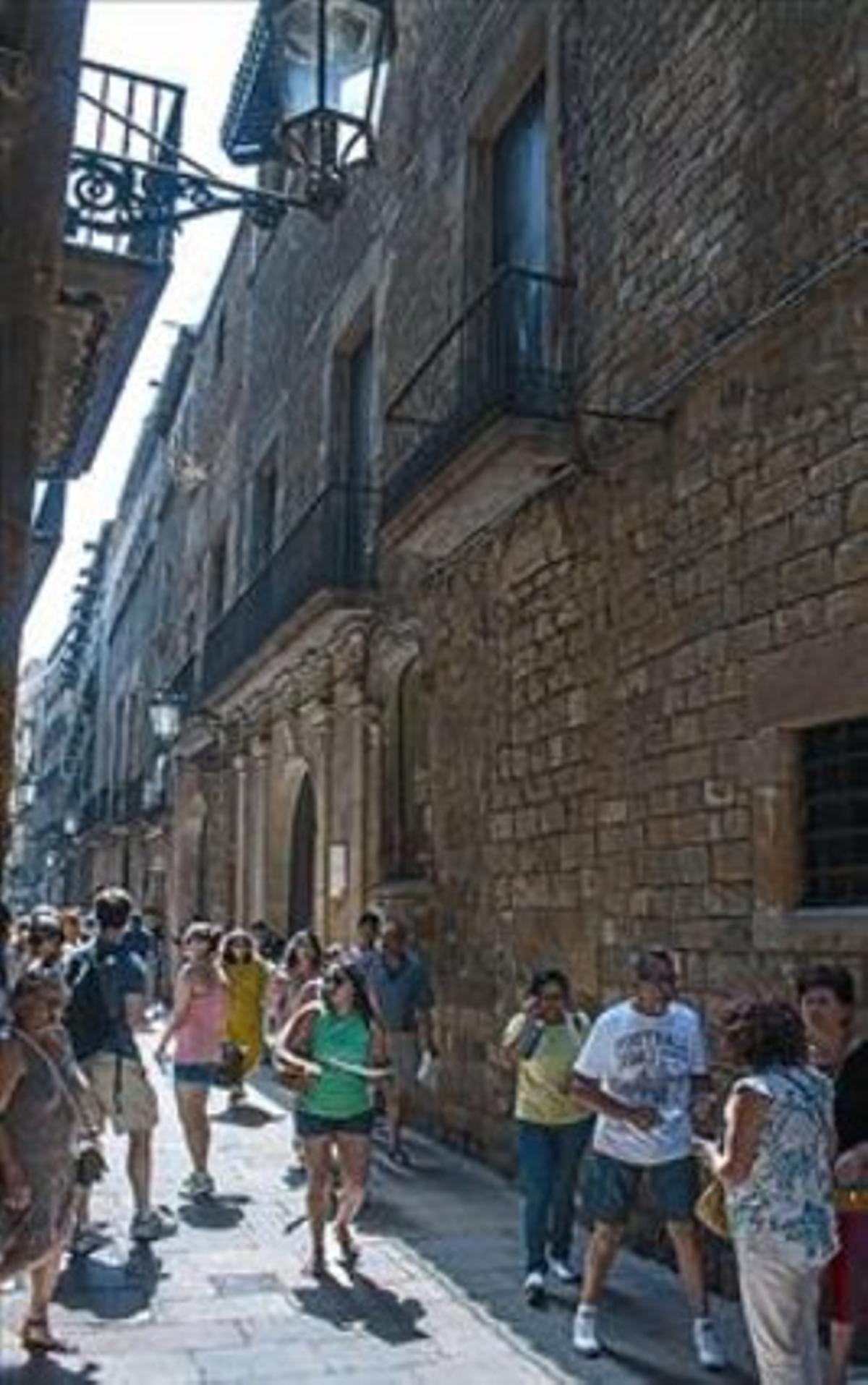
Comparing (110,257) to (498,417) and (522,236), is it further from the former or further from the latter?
(522,236)

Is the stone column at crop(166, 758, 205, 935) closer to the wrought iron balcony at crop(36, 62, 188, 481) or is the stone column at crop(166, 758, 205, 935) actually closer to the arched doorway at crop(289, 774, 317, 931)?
the arched doorway at crop(289, 774, 317, 931)

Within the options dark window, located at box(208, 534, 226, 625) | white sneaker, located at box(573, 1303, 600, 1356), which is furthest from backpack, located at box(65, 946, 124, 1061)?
dark window, located at box(208, 534, 226, 625)

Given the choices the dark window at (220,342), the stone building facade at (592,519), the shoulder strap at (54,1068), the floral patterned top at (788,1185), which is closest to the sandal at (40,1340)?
the shoulder strap at (54,1068)

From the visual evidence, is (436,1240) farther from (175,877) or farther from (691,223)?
(175,877)

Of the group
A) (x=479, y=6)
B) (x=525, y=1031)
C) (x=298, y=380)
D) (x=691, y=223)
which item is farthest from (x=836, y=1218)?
(x=298, y=380)

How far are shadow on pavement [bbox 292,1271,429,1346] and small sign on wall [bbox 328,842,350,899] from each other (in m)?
6.34

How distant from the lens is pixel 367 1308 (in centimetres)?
582

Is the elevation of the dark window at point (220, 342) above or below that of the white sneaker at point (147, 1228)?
above

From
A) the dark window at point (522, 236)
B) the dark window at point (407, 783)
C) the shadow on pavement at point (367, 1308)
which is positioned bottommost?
the shadow on pavement at point (367, 1308)

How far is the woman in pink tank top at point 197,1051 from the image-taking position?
25.9 ft

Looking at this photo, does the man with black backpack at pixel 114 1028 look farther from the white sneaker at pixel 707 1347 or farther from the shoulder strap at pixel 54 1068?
the white sneaker at pixel 707 1347

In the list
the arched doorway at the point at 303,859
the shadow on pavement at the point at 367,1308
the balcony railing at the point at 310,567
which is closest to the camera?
the shadow on pavement at the point at 367,1308

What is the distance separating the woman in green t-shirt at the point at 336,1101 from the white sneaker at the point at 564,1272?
2.82 feet

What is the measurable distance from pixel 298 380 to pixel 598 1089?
1207 cm
